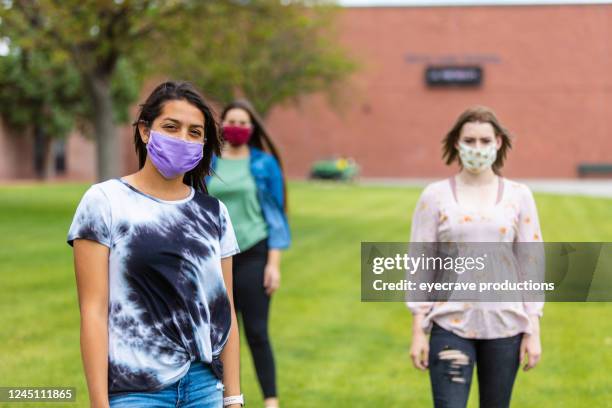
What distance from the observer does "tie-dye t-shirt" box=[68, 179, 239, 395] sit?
2.85m

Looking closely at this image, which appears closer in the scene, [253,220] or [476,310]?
[476,310]

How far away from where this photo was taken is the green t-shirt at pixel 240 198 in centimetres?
591

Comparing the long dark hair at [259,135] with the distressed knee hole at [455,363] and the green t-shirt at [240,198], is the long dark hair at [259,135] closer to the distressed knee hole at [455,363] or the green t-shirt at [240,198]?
the green t-shirt at [240,198]

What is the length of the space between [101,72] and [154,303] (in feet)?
72.3

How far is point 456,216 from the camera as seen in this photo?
13.8 ft

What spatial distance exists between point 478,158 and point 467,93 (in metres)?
54.4

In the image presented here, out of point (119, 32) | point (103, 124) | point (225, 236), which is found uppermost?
point (119, 32)

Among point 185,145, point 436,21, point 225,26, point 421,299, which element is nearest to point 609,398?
point 421,299

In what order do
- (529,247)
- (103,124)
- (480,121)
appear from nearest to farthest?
(529,247) → (480,121) → (103,124)

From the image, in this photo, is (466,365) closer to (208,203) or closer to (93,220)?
(208,203)

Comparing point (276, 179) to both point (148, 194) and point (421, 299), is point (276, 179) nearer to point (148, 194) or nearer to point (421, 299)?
point (421, 299)

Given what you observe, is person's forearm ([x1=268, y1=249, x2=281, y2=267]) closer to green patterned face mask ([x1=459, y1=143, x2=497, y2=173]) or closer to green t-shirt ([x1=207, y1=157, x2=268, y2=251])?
green t-shirt ([x1=207, y1=157, x2=268, y2=251])

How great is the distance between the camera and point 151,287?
2869mm

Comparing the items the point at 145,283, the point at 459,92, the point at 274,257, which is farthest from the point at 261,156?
the point at 459,92
